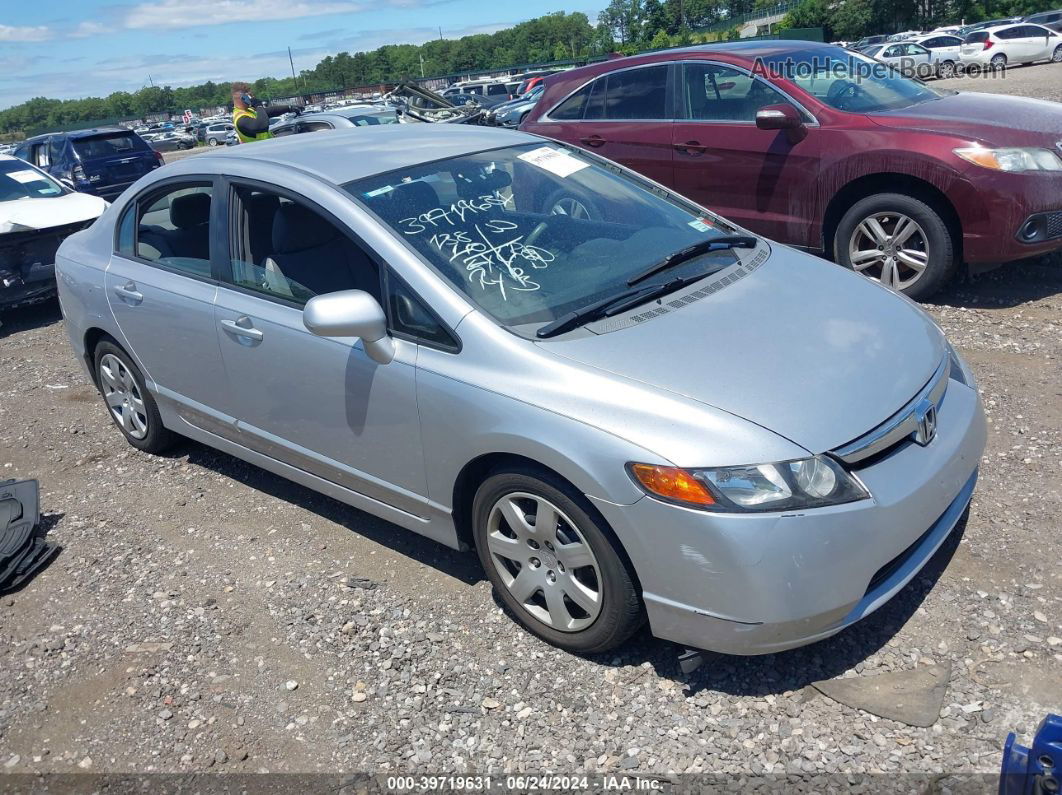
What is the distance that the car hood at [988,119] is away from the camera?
5.54 meters

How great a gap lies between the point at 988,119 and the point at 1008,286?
1148 mm

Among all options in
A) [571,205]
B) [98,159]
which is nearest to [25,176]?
[98,159]

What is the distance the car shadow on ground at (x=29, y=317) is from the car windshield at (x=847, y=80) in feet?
22.6

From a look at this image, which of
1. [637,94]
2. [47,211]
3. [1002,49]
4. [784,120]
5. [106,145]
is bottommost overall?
[47,211]

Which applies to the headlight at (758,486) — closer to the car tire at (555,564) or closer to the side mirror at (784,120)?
the car tire at (555,564)

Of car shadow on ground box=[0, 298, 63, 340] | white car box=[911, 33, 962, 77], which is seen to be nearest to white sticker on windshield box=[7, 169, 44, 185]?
car shadow on ground box=[0, 298, 63, 340]

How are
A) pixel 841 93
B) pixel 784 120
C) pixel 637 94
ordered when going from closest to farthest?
pixel 784 120, pixel 841 93, pixel 637 94

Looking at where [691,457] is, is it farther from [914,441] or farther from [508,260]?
[508,260]

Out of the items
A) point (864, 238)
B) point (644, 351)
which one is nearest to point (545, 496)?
point (644, 351)

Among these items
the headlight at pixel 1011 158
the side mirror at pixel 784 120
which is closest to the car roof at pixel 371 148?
the side mirror at pixel 784 120

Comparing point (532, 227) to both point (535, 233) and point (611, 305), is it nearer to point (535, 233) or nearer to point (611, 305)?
point (535, 233)

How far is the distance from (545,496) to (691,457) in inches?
20.8

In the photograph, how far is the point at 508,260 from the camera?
3270 millimetres

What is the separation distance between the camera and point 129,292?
4363 millimetres
